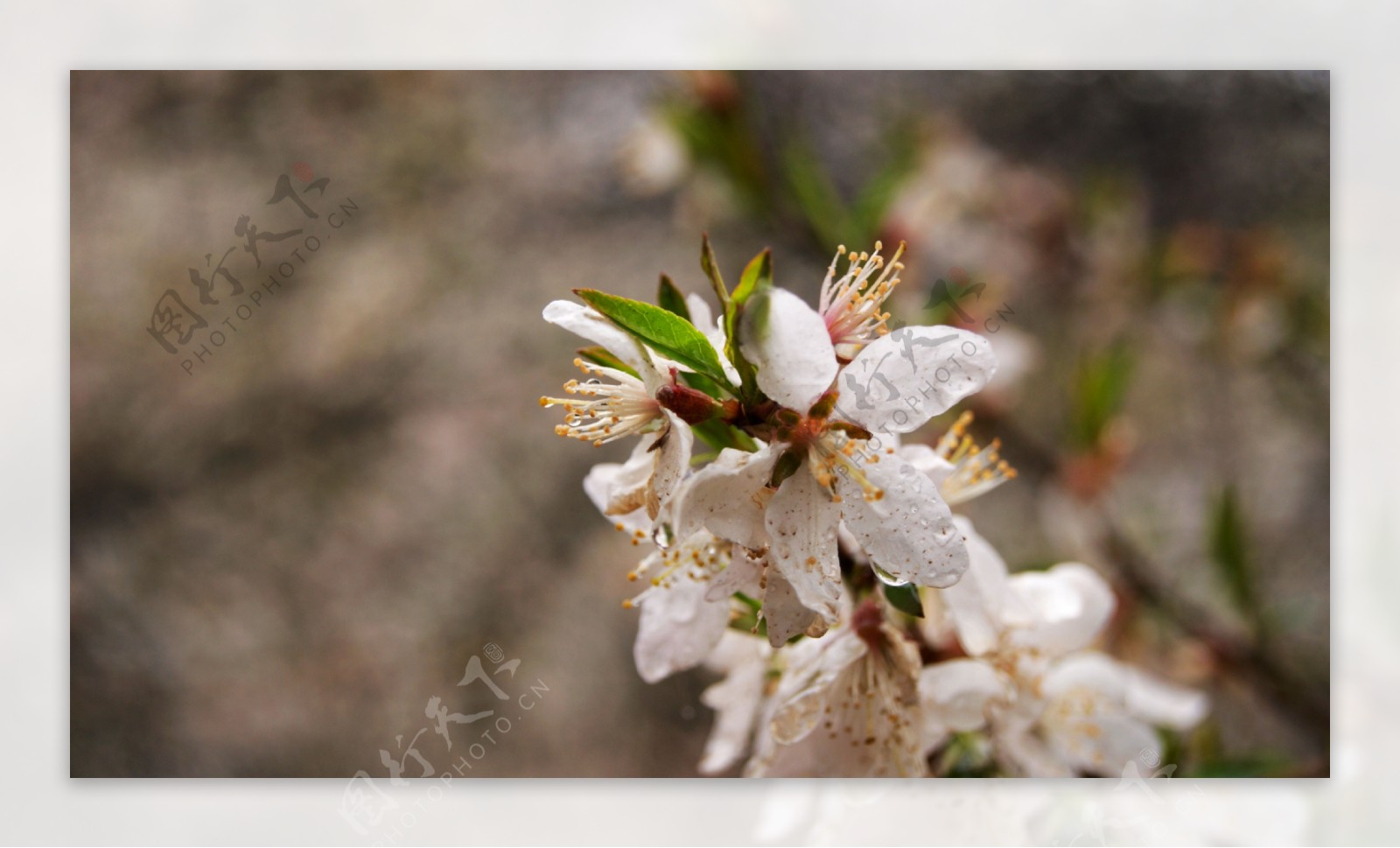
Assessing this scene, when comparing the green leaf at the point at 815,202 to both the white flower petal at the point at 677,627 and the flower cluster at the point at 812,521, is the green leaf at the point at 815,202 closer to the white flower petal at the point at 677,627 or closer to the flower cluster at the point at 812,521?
the flower cluster at the point at 812,521

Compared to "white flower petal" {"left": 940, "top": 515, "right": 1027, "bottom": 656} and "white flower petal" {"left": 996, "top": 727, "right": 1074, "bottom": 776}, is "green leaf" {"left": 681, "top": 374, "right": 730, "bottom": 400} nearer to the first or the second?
"white flower petal" {"left": 940, "top": 515, "right": 1027, "bottom": 656}

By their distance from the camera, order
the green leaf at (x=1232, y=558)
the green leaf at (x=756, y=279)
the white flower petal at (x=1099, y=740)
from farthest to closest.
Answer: the green leaf at (x=1232, y=558)
the white flower petal at (x=1099, y=740)
the green leaf at (x=756, y=279)

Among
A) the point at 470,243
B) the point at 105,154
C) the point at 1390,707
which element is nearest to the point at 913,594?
the point at 1390,707

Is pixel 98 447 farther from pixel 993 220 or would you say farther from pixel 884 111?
pixel 993 220
